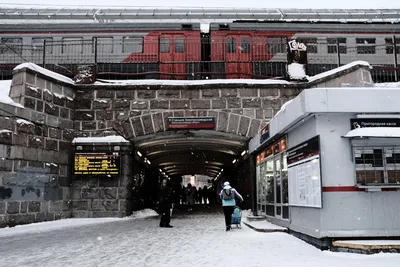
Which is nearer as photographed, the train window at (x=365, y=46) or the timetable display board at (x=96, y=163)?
the timetable display board at (x=96, y=163)

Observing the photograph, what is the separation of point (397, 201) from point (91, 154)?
10.6 metres

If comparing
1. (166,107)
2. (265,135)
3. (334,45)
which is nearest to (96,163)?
(166,107)

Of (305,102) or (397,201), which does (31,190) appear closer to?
(305,102)

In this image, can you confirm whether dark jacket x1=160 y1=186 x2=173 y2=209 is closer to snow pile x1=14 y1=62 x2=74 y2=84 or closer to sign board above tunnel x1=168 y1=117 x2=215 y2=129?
sign board above tunnel x1=168 y1=117 x2=215 y2=129

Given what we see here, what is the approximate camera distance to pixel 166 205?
1266 cm

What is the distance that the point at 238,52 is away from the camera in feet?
64.4

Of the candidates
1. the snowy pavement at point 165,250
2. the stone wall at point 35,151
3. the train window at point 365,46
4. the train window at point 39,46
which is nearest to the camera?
the snowy pavement at point 165,250

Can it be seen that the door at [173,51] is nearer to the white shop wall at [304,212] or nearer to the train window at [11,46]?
the train window at [11,46]

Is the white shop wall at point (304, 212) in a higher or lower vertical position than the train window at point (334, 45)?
lower

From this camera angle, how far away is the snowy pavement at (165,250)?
6297 mm

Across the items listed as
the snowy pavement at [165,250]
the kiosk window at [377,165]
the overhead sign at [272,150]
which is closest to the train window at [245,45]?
the overhead sign at [272,150]

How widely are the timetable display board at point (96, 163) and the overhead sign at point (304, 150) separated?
7.33 metres

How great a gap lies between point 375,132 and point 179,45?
44.2ft

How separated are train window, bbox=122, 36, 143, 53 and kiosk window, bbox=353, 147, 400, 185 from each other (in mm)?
13508
